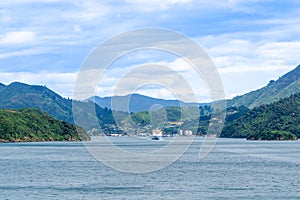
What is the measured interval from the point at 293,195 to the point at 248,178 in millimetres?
28479

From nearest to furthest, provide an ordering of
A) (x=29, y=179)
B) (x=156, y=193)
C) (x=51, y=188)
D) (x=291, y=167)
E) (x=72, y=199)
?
(x=72, y=199) → (x=156, y=193) → (x=51, y=188) → (x=29, y=179) → (x=291, y=167)

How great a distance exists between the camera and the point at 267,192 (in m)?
105

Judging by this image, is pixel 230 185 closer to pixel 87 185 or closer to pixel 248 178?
pixel 248 178

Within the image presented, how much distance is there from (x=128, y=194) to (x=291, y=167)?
2950 inches

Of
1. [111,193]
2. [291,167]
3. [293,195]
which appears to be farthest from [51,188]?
[291,167]

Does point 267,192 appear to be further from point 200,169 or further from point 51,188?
point 200,169

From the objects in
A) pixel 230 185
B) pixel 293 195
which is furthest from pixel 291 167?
pixel 293 195

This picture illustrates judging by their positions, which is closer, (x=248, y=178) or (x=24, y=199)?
(x=24, y=199)

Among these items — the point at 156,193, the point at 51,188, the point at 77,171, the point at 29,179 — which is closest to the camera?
the point at 156,193

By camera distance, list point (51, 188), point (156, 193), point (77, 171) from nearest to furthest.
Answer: point (156, 193), point (51, 188), point (77, 171)

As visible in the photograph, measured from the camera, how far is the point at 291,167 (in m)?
164

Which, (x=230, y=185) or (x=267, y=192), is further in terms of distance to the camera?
(x=230, y=185)

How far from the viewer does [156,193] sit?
10312 centimetres

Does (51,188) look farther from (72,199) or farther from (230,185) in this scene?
(230,185)
